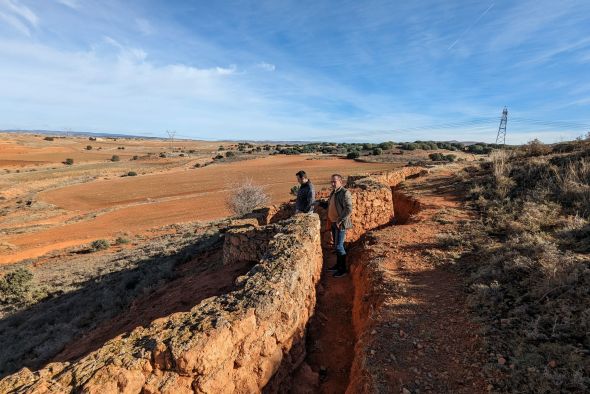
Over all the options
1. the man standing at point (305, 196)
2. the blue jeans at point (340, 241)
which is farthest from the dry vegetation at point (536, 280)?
the man standing at point (305, 196)

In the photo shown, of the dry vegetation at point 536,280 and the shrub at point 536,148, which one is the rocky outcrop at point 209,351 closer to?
the dry vegetation at point 536,280

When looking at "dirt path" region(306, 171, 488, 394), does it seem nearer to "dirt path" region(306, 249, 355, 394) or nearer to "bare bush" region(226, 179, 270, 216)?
"dirt path" region(306, 249, 355, 394)

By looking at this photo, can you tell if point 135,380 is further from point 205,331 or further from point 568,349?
point 568,349

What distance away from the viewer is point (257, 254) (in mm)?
8102

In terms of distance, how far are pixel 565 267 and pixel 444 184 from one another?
30.1 ft

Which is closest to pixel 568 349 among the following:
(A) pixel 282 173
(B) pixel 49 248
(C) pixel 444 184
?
(C) pixel 444 184

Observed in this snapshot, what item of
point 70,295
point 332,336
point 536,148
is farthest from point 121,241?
point 536,148

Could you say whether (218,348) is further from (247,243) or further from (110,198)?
(110,198)

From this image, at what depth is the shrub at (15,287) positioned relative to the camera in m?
12.5

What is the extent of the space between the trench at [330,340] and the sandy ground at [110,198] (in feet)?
60.5

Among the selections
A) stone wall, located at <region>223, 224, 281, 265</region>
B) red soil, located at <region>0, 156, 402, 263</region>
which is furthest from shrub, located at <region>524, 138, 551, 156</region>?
red soil, located at <region>0, 156, 402, 263</region>

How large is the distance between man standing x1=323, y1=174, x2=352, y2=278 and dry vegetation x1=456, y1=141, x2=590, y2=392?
2410 millimetres

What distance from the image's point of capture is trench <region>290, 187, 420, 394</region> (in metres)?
4.99

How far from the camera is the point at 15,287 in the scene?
12.7m
